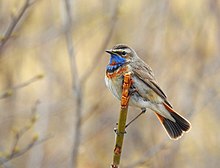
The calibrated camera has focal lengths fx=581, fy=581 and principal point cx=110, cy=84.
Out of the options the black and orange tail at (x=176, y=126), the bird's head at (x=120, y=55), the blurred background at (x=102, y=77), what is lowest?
the black and orange tail at (x=176, y=126)

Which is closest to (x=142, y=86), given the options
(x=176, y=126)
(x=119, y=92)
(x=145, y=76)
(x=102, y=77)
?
(x=145, y=76)

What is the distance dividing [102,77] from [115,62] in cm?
303

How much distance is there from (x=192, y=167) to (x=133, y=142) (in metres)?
2.00

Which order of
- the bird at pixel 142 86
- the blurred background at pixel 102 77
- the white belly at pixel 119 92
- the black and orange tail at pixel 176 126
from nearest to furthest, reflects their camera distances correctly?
the white belly at pixel 119 92, the bird at pixel 142 86, the black and orange tail at pixel 176 126, the blurred background at pixel 102 77

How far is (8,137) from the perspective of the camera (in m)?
8.81

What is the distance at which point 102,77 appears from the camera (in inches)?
315

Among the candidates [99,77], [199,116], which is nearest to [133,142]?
[99,77]

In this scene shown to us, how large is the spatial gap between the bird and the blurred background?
1254 mm

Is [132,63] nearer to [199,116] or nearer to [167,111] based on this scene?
[167,111]

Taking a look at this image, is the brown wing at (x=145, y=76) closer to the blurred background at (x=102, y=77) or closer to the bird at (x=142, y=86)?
the bird at (x=142, y=86)

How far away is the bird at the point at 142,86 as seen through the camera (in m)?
4.91

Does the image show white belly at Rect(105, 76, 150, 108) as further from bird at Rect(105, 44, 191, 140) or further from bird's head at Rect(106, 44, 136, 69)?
bird's head at Rect(106, 44, 136, 69)

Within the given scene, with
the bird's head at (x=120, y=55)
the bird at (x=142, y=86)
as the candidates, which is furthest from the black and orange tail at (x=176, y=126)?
the bird's head at (x=120, y=55)

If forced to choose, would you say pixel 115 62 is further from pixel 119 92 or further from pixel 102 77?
pixel 102 77
